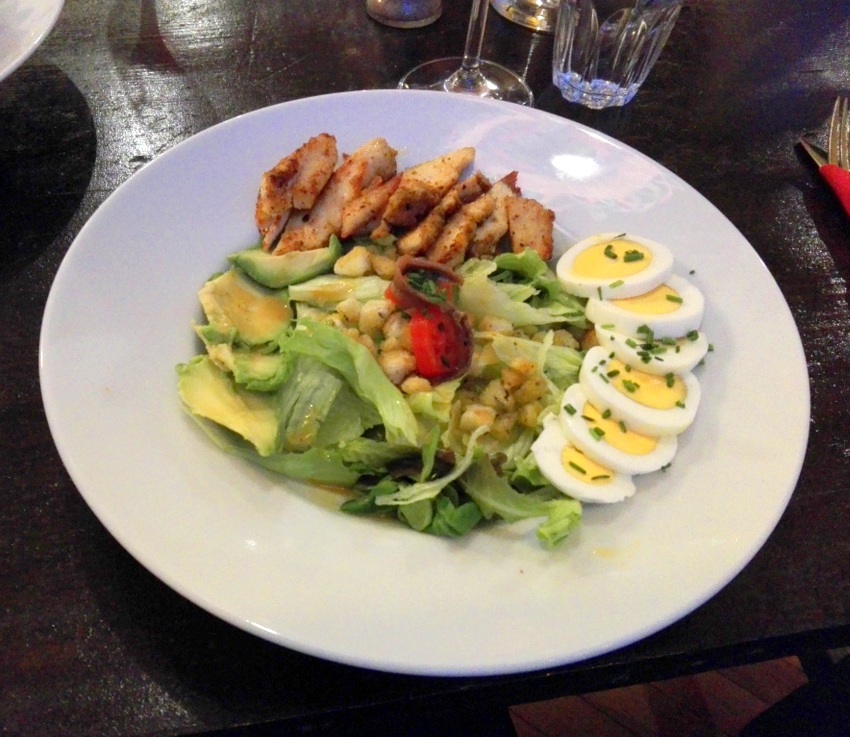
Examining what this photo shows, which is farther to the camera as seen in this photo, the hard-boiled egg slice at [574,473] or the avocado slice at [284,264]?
the avocado slice at [284,264]

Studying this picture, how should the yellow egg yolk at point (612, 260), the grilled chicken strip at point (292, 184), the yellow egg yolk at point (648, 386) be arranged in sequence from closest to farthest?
the yellow egg yolk at point (648, 386), the yellow egg yolk at point (612, 260), the grilled chicken strip at point (292, 184)

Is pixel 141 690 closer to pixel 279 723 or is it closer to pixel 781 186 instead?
pixel 279 723

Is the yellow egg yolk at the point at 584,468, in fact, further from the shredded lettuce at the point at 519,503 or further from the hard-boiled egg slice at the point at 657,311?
the hard-boiled egg slice at the point at 657,311

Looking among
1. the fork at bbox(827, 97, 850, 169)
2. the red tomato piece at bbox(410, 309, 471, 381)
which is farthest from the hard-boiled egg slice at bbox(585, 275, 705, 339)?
the fork at bbox(827, 97, 850, 169)

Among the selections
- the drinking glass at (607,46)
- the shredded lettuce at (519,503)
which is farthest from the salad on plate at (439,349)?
the drinking glass at (607,46)

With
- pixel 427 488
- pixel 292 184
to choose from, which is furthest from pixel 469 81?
pixel 427 488

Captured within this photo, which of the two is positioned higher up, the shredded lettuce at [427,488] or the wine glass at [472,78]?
the wine glass at [472,78]

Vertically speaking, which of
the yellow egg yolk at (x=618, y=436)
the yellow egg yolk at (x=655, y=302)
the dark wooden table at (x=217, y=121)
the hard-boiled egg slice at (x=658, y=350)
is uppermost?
the yellow egg yolk at (x=655, y=302)

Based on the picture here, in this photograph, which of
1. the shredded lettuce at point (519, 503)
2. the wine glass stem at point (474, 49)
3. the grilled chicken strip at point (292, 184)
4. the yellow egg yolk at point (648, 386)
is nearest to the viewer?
the shredded lettuce at point (519, 503)
